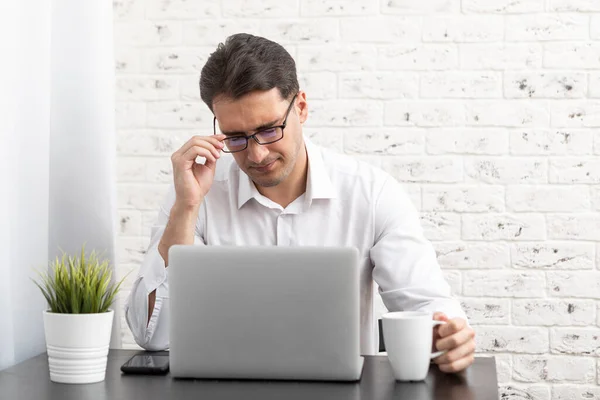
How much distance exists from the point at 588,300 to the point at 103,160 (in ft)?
5.32

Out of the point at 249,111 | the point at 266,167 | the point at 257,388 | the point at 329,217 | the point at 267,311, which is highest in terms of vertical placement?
the point at 249,111

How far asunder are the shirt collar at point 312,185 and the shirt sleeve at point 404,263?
5.3 inches

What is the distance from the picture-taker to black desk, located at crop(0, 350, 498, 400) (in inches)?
A: 49.1

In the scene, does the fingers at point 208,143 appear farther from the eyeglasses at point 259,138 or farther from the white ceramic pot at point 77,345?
the white ceramic pot at point 77,345

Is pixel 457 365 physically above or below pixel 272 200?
below

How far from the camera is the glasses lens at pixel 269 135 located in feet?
6.03

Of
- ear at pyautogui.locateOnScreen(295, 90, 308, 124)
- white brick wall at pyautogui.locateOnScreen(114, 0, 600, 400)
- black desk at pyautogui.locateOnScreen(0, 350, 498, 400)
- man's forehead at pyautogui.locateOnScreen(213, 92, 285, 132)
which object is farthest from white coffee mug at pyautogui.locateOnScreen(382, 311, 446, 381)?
white brick wall at pyautogui.locateOnScreen(114, 0, 600, 400)

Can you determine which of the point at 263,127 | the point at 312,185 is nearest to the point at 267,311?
the point at 263,127

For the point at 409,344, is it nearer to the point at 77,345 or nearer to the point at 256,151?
the point at 77,345

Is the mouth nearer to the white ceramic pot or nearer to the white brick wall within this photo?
the white ceramic pot

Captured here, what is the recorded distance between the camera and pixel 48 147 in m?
1.76

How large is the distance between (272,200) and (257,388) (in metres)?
0.82

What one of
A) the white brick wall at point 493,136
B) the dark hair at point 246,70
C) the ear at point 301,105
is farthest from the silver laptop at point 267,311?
the white brick wall at point 493,136

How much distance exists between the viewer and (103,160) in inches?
74.6
